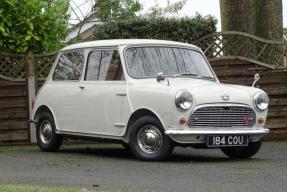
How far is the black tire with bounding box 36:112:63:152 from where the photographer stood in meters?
13.0

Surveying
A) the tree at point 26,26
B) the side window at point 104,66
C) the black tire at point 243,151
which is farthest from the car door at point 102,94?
the tree at point 26,26

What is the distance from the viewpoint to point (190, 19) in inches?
726

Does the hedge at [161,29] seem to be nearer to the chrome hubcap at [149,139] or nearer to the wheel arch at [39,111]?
the wheel arch at [39,111]

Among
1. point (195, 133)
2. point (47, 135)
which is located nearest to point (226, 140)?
point (195, 133)

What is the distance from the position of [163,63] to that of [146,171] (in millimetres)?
2567

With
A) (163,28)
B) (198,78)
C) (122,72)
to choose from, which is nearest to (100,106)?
(122,72)

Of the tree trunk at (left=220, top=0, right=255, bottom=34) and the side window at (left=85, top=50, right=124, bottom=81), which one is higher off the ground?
the tree trunk at (left=220, top=0, right=255, bottom=34)

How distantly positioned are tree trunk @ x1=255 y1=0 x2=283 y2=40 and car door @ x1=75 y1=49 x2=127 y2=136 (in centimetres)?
770

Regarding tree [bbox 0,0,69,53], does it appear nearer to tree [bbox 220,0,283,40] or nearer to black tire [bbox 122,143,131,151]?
black tire [bbox 122,143,131,151]

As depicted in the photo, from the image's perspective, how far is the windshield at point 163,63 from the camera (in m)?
11.8

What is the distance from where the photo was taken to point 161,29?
18.5 metres

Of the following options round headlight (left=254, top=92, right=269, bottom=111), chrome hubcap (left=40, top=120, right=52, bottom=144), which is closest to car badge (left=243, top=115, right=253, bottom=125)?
round headlight (left=254, top=92, right=269, bottom=111)

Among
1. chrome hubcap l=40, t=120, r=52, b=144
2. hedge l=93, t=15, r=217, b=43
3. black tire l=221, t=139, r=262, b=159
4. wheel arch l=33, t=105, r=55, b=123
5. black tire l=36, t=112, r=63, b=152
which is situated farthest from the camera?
hedge l=93, t=15, r=217, b=43

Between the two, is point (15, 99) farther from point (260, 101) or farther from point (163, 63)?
point (260, 101)
